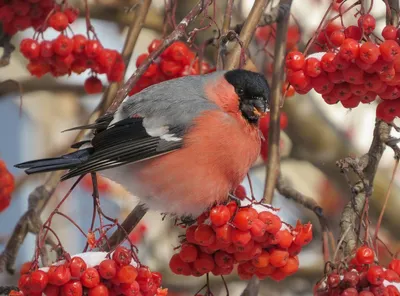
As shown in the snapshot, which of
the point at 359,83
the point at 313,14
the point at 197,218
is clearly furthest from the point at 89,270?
the point at 313,14

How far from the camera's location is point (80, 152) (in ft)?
7.77

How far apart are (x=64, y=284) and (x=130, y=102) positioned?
0.78 meters

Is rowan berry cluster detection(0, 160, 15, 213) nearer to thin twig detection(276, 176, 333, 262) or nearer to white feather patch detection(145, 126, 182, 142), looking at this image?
white feather patch detection(145, 126, 182, 142)

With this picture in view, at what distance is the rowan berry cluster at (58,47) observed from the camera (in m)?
2.68

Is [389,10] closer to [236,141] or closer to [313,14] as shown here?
[236,141]

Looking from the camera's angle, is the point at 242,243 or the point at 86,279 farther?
the point at 242,243

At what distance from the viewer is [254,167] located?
3779mm

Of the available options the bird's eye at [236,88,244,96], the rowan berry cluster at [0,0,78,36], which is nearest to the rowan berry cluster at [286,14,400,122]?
the bird's eye at [236,88,244,96]

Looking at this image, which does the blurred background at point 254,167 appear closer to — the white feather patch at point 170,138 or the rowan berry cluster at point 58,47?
the rowan berry cluster at point 58,47

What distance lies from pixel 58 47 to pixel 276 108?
2.50 ft

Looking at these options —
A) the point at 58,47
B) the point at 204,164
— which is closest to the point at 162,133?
the point at 204,164

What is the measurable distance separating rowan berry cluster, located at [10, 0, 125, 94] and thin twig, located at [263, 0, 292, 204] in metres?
0.54

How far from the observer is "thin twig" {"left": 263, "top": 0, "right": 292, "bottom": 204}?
2.55m

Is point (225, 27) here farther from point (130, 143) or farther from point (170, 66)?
point (130, 143)
